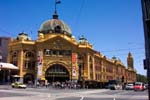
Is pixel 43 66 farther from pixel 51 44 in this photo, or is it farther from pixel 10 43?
pixel 10 43

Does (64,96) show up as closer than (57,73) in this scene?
Yes

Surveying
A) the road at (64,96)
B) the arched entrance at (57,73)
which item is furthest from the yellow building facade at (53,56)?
the road at (64,96)

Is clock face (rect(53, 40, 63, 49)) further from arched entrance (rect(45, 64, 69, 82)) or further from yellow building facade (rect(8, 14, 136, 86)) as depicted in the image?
arched entrance (rect(45, 64, 69, 82))

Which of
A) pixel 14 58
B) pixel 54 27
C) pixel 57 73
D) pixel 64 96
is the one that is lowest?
pixel 64 96

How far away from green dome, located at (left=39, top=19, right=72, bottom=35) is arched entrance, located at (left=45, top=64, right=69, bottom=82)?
12.6 metres

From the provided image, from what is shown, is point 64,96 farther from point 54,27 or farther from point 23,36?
point 54,27

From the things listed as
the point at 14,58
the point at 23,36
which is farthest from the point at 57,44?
the point at 14,58

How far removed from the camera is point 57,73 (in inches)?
3506

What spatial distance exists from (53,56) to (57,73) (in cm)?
517

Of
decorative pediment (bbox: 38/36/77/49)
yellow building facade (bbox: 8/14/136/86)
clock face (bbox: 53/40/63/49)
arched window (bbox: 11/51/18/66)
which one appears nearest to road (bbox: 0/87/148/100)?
yellow building facade (bbox: 8/14/136/86)

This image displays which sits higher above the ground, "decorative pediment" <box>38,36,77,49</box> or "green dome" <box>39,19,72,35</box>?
"green dome" <box>39,19,72,35</box>

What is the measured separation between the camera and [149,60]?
7.84 m

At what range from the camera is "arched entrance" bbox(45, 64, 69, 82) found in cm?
8869

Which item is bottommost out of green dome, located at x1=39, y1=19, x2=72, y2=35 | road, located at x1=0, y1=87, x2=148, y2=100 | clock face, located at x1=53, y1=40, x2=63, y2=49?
road, located at x1=0, y1=87, x2=148, y2=100
